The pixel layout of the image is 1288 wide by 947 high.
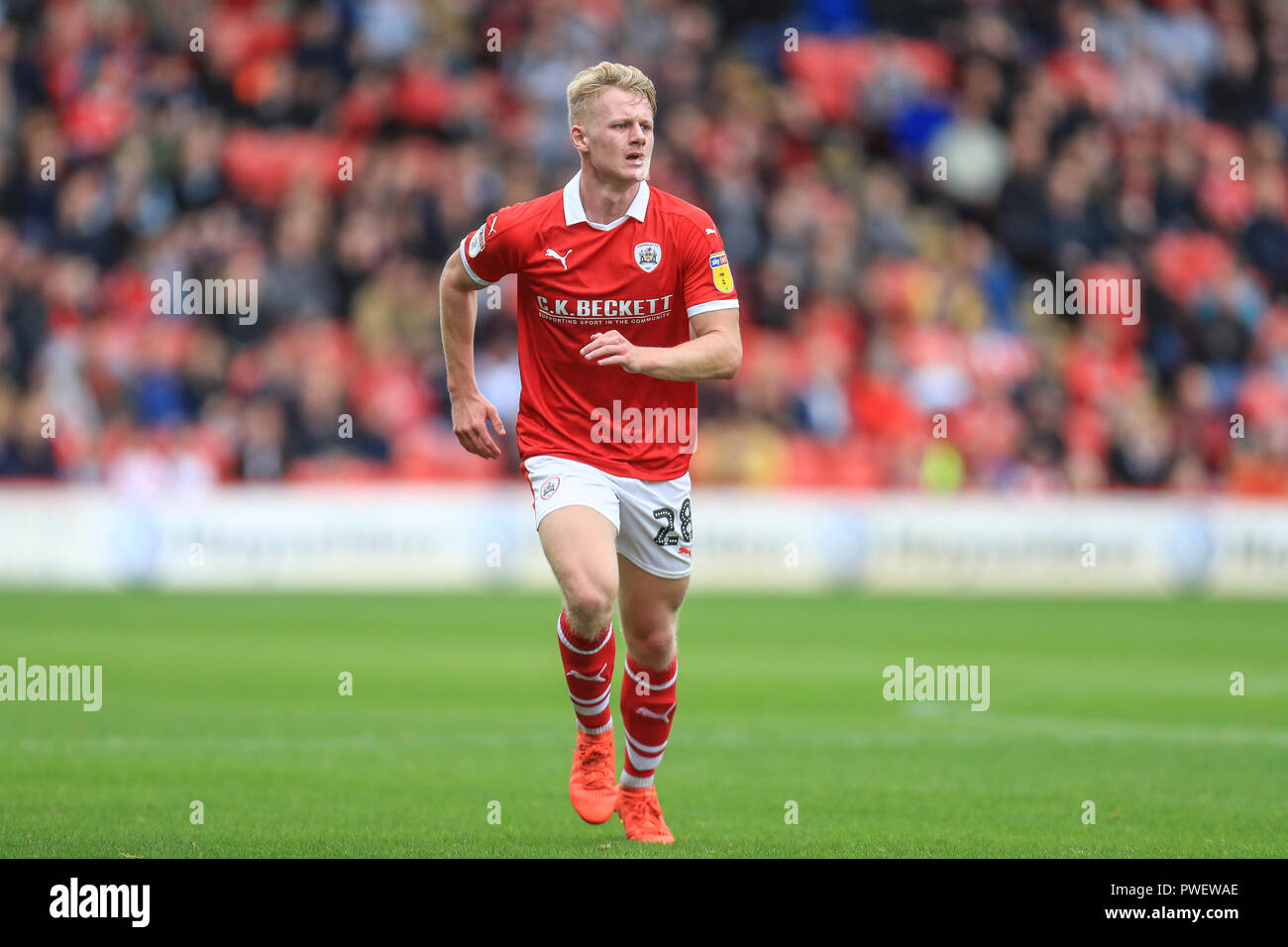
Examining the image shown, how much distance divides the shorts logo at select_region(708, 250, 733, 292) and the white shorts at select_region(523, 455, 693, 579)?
2.68 ft

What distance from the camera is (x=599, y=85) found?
23.5 ft

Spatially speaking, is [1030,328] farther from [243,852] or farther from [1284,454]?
[243,852]

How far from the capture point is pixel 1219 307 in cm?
2553

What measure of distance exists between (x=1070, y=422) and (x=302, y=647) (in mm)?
12253

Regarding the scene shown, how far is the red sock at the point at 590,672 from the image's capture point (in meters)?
7.35

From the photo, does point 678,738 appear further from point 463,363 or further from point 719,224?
point 719,224

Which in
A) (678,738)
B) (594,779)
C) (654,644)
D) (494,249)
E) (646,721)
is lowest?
(678,738)

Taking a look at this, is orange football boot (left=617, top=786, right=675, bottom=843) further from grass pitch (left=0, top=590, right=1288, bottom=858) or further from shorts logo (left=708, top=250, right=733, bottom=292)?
shorts logo (left=708, top=250, right=733, bottom=292)

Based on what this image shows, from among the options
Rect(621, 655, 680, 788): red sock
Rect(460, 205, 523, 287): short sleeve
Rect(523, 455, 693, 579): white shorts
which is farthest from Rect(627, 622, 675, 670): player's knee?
Rect(460, 205, 523, 287): short sleeve

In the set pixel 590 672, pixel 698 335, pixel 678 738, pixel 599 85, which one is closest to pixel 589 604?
pixel 590 672

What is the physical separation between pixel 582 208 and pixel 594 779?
2286 millimetres

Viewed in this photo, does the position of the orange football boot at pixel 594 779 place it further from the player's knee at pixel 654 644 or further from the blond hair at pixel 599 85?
the blond hair at pixel 599 85
